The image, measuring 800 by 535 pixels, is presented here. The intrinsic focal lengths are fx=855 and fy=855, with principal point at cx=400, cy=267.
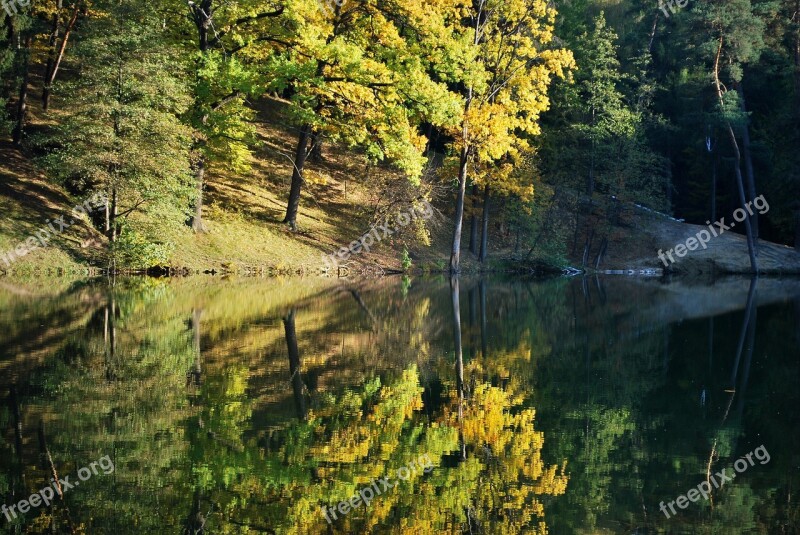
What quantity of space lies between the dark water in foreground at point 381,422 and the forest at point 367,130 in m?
9.64

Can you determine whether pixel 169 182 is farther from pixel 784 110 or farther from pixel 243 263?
pixel 784 110

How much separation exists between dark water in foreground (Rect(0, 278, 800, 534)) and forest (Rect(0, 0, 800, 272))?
964cm

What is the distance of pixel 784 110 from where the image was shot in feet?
152

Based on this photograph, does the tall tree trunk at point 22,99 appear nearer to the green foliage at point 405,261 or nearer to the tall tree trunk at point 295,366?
the green foliage at point 405,261

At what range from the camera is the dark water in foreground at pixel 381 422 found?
6883 mm

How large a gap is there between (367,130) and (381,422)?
2403 centimetres

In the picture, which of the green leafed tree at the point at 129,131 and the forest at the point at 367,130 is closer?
the green leafed tree at the point at 129,131

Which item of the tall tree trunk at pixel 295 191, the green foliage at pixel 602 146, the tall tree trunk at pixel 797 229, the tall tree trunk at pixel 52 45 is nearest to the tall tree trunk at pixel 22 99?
the tall tree trunk at pixel 52 45

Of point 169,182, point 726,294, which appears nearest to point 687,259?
point 726,294

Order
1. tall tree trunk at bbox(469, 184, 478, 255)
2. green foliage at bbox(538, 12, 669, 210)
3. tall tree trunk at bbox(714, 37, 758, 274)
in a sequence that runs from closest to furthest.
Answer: tall tree trunk at bbox(469, 184, 478, 255) < tall tree trunk at bbox(714, 37, 758, 274) < green foliage at bbox(538, 12, 669, 210)

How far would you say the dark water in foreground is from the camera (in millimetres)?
6883

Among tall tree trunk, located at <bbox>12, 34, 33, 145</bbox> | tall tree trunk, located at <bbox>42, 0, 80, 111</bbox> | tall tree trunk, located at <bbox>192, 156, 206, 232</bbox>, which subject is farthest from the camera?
tall tree trunk, located at <bbox>42, 0, 80, 111</bbox>

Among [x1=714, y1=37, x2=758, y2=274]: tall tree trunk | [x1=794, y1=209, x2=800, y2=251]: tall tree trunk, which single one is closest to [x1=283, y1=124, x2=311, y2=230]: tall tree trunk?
[x1=714, y1=37, x2=758, y2=274]: tall tree trunk

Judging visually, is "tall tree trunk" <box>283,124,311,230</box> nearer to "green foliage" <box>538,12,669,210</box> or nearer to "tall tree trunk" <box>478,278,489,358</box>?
"tall tree trunk" <box>478,278,489,358</box>
